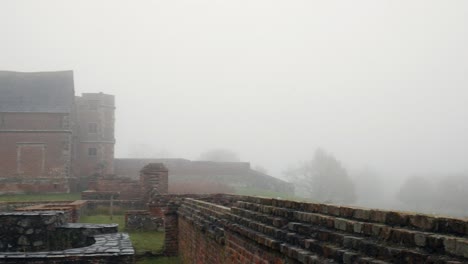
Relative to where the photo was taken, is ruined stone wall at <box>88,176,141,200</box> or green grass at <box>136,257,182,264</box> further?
ruined stone wall at <box>88,176,141,200</box>

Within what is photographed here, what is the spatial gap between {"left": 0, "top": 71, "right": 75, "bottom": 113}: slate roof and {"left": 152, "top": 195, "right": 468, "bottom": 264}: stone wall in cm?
3480

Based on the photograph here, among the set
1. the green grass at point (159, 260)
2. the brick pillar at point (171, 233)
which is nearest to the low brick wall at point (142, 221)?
the brick pillar at point (171, 233)

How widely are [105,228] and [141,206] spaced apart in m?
13.1

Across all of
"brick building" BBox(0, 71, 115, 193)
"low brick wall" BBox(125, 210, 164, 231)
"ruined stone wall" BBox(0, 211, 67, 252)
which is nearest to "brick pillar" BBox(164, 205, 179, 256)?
"low brick wall" BBox(125, 210, 164, 231)

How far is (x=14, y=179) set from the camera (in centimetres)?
3662

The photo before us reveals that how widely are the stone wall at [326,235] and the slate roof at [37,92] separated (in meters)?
34.8

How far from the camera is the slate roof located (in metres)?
38.4

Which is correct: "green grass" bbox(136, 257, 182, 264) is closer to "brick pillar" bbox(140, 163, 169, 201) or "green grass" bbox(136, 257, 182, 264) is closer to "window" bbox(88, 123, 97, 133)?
"brick pillar" bbox(140, 163, 169, 201)

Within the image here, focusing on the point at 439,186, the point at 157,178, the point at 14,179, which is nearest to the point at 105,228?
the point at 157,178

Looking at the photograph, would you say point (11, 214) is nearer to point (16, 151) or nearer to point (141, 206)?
point (141, 206)

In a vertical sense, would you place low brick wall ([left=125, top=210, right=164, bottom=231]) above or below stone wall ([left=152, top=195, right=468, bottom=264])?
below

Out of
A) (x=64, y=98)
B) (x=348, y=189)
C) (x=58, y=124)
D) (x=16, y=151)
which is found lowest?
(x=348, y=189)

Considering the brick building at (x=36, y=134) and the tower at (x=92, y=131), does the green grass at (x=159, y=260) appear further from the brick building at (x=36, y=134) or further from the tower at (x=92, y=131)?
the tower at (x=92, y=131)

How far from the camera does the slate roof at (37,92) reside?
38438mm
